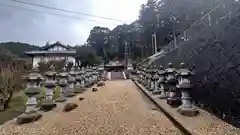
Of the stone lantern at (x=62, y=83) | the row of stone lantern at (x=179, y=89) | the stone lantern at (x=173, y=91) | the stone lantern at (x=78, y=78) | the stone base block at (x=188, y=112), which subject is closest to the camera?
the stone base block at (x=188, y=112)

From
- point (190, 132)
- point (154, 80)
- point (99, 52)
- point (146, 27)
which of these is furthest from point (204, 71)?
point (99, 52)

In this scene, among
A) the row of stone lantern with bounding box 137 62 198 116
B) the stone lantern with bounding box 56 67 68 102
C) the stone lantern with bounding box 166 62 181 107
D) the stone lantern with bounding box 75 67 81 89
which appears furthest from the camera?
the stone lantern with bounding box 75 67 81 89

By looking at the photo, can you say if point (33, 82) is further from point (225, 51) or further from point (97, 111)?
point (225, 51)

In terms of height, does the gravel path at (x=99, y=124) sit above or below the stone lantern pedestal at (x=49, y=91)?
below

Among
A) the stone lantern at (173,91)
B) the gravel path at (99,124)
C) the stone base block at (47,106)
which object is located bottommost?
the gravel path at (99,124)

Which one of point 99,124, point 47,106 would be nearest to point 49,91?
point 47,106

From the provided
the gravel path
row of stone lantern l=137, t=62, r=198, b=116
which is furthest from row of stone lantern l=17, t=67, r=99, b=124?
row of stone lantern l=137, t=62, r=198, b=116

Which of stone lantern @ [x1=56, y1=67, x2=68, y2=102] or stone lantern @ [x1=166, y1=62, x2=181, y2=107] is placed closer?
stone lantern @ [x1=166, y1=62, x2=181, y2=107]

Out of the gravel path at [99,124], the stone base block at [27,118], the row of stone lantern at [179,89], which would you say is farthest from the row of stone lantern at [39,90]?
the row of stone lantern at [179,89]

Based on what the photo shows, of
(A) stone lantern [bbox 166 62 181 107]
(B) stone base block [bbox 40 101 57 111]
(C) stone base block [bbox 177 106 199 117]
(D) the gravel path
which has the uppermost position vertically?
(A) stone lantern [bbox 166 62 181 107]

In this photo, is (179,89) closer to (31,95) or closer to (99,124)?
(99,124)

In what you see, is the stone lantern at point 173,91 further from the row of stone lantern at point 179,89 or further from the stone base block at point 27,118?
the stone base block at point 27,118

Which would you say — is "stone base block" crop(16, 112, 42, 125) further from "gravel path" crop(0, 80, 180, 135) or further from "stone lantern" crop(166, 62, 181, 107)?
"stone lantern" crop(166, 62, 181, 107)

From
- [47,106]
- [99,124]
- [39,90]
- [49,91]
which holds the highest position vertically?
[39,90]
